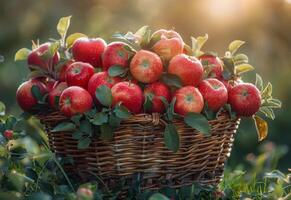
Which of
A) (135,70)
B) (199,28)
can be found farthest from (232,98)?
(199,28)

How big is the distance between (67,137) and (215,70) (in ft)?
1.83

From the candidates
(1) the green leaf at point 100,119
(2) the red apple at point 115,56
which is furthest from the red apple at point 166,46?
(1) the green leaf at point 100,119

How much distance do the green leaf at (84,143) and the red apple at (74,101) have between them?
0.09 meters

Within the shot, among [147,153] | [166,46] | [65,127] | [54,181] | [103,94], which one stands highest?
[166,46]

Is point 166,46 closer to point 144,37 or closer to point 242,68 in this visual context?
point 144,37

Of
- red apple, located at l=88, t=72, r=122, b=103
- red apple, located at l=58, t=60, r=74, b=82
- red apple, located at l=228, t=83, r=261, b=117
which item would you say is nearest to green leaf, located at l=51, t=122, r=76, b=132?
red apple, located at l=88, t=72, r=122, b=103

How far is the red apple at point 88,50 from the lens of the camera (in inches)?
84.0

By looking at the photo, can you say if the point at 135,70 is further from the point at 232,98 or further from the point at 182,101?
the point at 232,98

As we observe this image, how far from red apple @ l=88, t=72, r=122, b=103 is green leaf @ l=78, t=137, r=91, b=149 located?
14 centimetres

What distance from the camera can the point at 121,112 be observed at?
1.90m

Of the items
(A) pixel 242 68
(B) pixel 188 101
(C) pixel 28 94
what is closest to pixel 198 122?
(B) pixel 188 101

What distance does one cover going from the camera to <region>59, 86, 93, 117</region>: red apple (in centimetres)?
196

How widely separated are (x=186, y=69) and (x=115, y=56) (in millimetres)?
240

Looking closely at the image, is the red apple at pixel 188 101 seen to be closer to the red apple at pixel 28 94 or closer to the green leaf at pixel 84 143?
the green leaf at pixel 84 143
